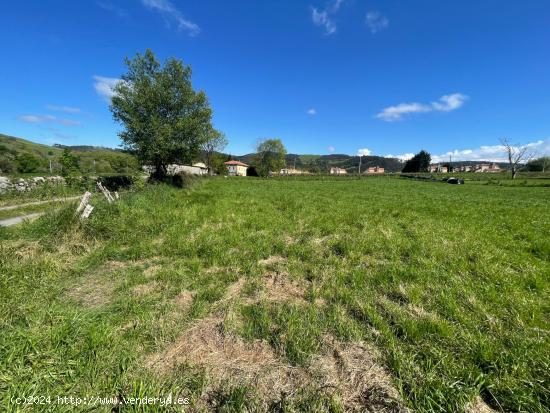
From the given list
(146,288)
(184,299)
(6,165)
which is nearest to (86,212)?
(146,288)

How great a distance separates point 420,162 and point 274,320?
120892 mm

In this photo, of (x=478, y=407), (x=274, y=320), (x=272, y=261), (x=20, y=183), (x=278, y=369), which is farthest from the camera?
(x=20, y=183)

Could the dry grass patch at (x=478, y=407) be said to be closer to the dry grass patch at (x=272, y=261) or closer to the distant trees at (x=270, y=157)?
the dry grass patch at (x=272, y=261)

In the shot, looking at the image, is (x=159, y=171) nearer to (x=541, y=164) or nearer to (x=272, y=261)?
(x=272, y=261)

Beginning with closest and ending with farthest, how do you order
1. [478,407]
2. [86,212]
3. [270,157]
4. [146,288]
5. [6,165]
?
1. [478,407]
2. [146,288]
3. [86,212]
4. [6,165]
5. [270,157]

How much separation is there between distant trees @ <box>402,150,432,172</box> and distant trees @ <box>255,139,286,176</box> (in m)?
60.0

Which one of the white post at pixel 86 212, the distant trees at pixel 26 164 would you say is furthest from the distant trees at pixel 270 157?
the white post at pixel 86 212

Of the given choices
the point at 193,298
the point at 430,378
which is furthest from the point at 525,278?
the point at 193,298

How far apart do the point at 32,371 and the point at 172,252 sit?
162 inches

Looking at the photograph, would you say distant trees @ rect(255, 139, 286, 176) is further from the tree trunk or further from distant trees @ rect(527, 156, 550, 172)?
distant trees @ rect(527, 156, 550, 172)

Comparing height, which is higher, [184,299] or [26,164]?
[26,164]

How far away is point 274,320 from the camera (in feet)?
12.2

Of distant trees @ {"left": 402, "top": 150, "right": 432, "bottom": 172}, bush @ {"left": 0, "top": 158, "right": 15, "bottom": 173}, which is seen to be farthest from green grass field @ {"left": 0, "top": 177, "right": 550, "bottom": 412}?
distant trees @ {"left": 402, "top": 150, "right": 432, "bottom": 172}

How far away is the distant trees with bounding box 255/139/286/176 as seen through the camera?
88.4m
